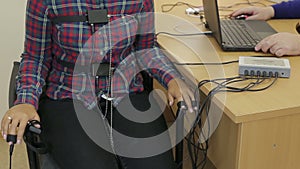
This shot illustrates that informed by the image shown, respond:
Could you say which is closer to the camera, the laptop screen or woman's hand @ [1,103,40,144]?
woman's hand @ [1,103,40,144]

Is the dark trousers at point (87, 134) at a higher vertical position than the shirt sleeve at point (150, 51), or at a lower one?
lower

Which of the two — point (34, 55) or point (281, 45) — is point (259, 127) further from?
point (34, 55)

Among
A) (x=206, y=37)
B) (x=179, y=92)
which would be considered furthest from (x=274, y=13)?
(x=179, y=92)

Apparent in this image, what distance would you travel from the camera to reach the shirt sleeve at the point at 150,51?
134 centimetres

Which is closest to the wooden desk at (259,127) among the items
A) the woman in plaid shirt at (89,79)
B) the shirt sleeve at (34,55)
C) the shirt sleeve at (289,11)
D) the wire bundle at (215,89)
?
the wire bundle at (215,89)

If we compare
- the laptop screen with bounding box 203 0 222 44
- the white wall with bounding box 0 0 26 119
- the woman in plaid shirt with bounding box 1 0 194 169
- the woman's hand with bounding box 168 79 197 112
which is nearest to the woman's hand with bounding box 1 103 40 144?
the woman in plaid shirt with bounding box 1 0 194 169

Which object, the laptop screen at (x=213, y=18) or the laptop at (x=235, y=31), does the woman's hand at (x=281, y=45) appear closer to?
the laptop at (x=235, y=31)

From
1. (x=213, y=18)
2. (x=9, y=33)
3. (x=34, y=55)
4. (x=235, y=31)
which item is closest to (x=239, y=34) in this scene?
(x=235, y=31)

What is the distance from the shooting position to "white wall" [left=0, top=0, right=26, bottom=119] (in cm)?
202

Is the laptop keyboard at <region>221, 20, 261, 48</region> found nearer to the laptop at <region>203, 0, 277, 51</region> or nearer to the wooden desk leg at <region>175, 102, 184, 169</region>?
the laptop at <region>203, 0, 277, 51</region>

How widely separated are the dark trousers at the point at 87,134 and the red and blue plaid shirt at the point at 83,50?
0.15ft

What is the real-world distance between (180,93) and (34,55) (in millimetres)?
486

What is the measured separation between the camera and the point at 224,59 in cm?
136

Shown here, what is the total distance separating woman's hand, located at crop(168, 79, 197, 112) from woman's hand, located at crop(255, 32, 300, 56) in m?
0.33
